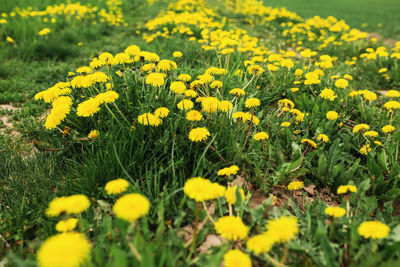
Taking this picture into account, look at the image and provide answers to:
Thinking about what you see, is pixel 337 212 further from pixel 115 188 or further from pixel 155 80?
pixel 155 80

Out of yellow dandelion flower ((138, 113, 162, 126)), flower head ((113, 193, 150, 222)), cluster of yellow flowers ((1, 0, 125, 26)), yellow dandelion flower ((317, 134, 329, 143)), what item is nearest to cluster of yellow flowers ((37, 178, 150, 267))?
flower head ((113, 193, 150, 222))

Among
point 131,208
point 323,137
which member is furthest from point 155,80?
point 323,137

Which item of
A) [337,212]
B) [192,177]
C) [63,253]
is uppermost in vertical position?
[63,253]

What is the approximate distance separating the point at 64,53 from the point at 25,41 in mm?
948

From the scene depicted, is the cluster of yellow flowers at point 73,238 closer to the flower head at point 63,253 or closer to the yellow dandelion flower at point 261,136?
the flower head at point 63,253

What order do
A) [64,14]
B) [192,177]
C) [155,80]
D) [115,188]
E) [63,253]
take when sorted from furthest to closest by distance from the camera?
[64,14] → [155,80] → [192,177] → [115,188] → [63,253]

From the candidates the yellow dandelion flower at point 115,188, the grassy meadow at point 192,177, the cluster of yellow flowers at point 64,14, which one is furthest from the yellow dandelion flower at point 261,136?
the cluster of yellow flowers at point 64,14

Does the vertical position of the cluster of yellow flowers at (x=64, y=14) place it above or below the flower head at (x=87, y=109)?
above

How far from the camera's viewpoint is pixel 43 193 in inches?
78.8

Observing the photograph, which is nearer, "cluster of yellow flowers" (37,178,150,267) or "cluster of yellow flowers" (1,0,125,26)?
"cluster of yellow flowers" (37,178,150,267)

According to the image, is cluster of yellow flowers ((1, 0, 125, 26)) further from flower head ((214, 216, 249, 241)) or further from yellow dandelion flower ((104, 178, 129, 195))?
flower head ((214, 216, 249, 241))

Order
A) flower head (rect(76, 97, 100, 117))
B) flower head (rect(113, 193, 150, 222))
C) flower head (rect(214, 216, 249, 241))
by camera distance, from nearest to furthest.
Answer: flower head (rect(113, 193, 150, 222)), flower head (rect(214, 216, 249, 241)), flower head (rect(76, 97, 100, 117))

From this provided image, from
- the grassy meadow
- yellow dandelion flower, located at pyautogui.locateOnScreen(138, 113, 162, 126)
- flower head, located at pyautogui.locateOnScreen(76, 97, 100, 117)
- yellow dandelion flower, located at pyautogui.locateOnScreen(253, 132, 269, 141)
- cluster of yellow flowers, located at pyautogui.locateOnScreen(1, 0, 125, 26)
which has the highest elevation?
cluster of yellow flowers, located at pyautogui.locateOnScreen(1, 0, 125, 26)

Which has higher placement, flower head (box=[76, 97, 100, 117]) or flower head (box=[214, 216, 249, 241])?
flower head (box=[76, 97, 100, 117])
